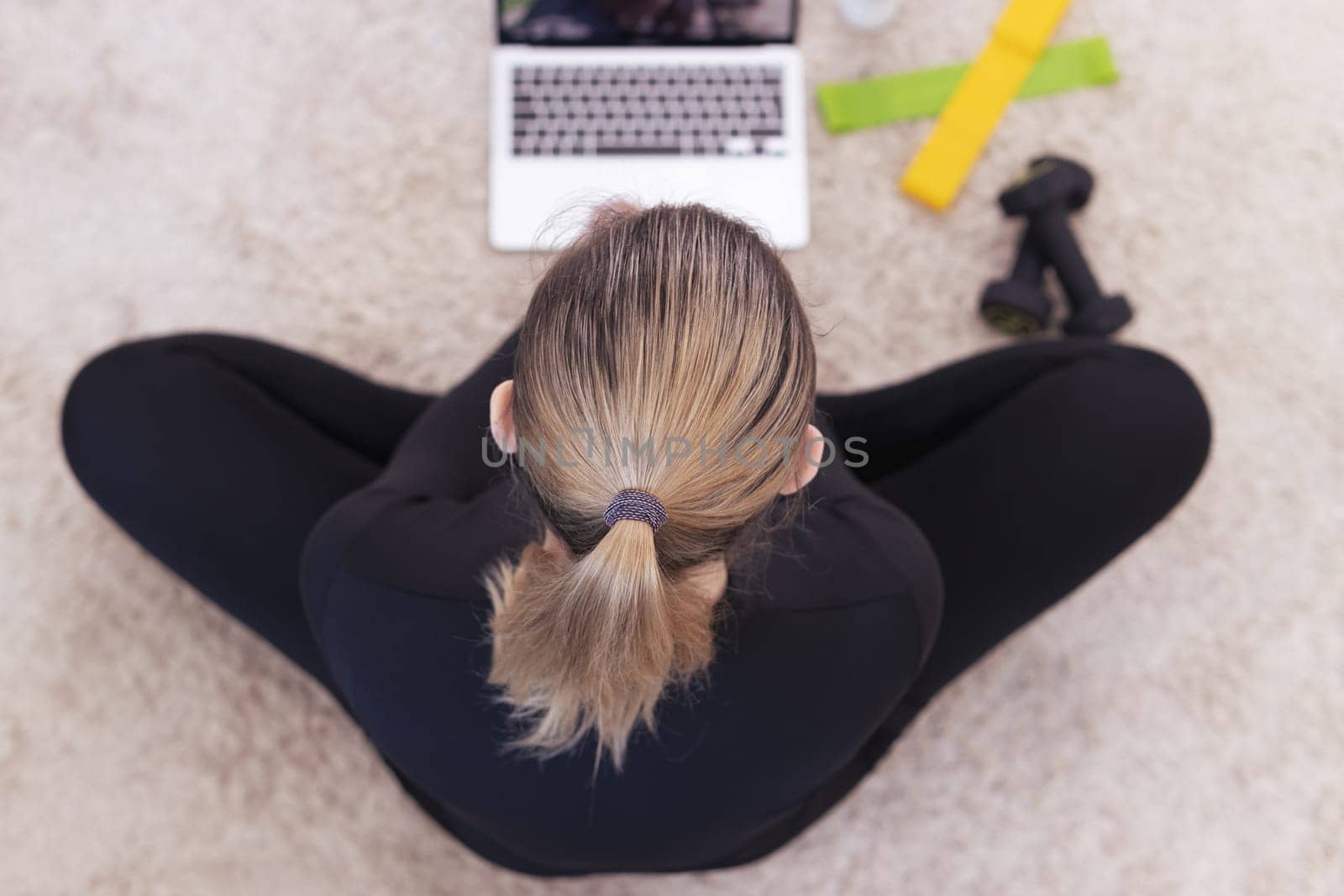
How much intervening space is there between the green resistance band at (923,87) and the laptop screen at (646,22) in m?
0.10

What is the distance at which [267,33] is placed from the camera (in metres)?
0.97

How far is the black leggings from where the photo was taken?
2.47 feet

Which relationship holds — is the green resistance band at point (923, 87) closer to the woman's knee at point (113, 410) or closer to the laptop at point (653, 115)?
the laptop at point (653, 115)

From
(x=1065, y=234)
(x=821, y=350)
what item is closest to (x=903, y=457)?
(x=821, y=350)

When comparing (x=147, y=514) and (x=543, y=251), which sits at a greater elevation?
(x=543, y=251)

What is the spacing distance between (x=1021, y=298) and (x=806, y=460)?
47cm

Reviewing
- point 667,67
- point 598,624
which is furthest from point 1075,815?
point 667,67

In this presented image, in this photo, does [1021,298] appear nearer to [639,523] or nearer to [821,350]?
[821,350]

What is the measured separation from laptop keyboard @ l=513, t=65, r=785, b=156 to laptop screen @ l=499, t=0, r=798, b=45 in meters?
0.03

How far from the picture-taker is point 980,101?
954 millimetres

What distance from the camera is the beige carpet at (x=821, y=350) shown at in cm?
90

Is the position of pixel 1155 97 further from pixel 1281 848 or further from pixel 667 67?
pixel 1281 848

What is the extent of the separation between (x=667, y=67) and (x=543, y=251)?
213 millimetres

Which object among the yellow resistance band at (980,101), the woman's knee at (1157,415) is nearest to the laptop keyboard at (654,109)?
the yellow resistance band at (980,101)
